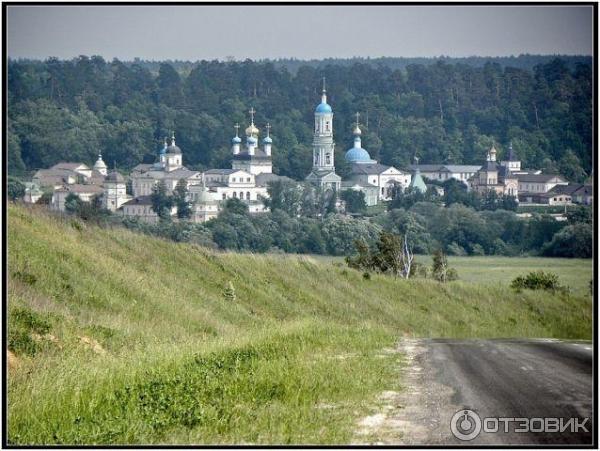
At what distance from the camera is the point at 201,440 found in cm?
906

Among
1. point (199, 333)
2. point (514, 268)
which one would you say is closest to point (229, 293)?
point (199, 333)

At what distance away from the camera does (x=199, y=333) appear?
67.1ft

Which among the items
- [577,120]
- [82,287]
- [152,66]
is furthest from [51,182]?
[82,287]

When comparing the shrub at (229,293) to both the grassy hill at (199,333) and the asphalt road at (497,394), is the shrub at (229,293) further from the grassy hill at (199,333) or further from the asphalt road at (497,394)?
the asphalt road at (497,394)

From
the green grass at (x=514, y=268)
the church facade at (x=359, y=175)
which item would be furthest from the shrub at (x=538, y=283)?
the church facade at (x=359, y=175)

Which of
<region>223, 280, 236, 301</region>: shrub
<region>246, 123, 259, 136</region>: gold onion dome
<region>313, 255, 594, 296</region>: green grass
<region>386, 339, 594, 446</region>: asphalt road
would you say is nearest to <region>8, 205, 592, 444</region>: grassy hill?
<region>223, 280, 236, 301</region>: shrub

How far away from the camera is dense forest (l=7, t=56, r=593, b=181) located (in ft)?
424

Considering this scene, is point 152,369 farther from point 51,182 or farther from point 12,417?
point 51,182

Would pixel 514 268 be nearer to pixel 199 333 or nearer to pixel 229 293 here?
pixel 229 293
